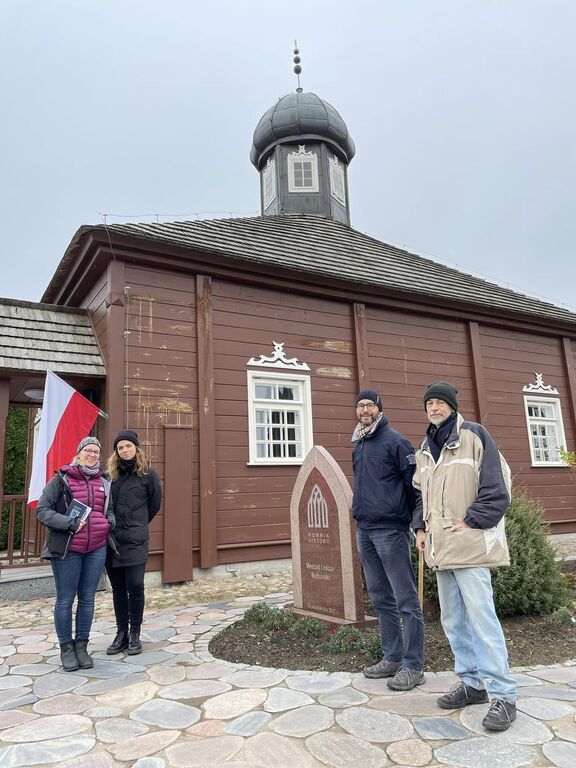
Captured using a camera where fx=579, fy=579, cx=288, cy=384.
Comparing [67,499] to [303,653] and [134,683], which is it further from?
[303,653]

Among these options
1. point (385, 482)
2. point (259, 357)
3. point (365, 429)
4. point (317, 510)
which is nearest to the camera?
point (385, 482)

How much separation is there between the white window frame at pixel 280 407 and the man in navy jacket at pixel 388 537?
4558mm

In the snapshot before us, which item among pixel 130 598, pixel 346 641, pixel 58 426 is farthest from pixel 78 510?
pixel 58 426

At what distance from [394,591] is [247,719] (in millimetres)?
1102

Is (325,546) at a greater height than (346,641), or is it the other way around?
(325,546)

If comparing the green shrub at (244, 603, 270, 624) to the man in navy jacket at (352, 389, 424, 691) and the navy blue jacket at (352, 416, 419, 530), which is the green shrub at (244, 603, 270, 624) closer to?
the man in navy jacket at (352, 389, 424, 691)

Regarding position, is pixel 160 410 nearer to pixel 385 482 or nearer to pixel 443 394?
pixel 385 482

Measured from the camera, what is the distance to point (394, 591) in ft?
11.5

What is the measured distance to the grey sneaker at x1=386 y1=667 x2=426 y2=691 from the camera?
3.30m

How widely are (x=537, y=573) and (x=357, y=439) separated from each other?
2048 mm

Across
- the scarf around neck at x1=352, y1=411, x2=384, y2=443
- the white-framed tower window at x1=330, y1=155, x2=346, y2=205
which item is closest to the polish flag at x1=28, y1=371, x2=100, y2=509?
the scarf around neck at x1=352, y1=411, x2=384, y2=443

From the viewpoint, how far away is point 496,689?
279 centimetres

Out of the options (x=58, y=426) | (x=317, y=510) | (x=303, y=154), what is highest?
(x=303, y=154)

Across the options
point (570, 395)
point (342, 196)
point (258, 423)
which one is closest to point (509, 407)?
point (570, 395)
